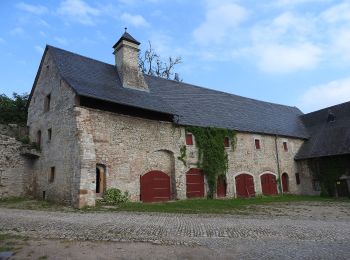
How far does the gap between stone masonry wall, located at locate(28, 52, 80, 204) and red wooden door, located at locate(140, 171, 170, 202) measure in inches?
155

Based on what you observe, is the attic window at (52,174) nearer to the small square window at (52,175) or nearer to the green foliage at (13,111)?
the small square window at (52,175)

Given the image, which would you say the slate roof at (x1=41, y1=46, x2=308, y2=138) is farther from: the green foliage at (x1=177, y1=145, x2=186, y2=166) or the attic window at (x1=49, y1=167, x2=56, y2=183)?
the attic window at (x1=49, y1=167, x2=56, y2=183)

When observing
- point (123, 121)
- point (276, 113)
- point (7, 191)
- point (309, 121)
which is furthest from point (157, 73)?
point (7, 191)

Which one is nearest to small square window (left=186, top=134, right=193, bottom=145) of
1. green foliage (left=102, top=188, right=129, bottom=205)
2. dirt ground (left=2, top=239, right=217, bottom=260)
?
green foliage (left=102, top=188, right=129, bottom=205)

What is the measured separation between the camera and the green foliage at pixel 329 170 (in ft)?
75.5

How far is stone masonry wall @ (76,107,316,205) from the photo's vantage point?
49.5 feet

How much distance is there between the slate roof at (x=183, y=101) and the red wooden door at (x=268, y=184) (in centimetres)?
341

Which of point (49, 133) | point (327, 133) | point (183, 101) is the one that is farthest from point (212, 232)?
point (327, 133)

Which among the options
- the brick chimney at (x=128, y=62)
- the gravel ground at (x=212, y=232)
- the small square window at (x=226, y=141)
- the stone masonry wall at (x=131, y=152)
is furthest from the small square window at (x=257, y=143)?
the gravel ground at (x=212, y=232)

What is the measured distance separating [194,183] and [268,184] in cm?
727

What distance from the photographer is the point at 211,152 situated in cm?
2052

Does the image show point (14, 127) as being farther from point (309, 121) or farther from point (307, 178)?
point (309, 121)

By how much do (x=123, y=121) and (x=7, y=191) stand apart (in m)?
7.70

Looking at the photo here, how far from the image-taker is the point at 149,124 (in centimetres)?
1806
